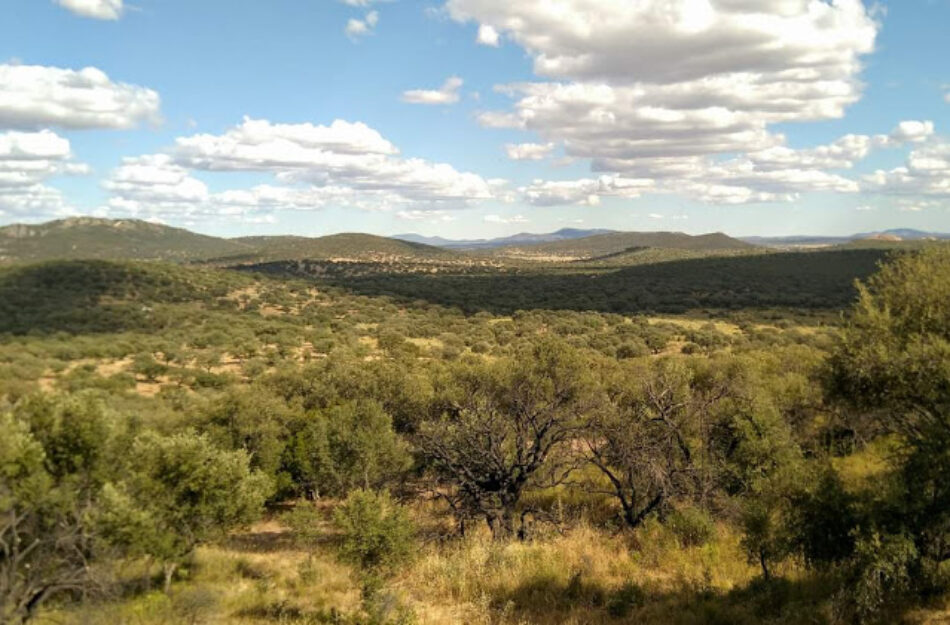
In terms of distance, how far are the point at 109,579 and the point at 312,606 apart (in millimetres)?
3972

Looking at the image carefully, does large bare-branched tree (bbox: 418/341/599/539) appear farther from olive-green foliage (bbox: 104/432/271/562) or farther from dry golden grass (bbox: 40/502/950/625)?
olive-green foliage (bbox: 104/432/271/562)

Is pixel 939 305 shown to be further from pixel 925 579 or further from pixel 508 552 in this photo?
pixel 508 552

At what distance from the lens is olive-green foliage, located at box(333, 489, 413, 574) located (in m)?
12.2

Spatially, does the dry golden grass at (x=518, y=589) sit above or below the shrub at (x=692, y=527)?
below

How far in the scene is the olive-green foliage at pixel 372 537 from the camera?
12234 mm

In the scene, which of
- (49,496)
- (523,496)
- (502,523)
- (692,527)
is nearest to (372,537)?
(502,523)

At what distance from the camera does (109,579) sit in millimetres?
10414

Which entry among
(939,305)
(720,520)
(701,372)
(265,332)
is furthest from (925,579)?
(265,332)

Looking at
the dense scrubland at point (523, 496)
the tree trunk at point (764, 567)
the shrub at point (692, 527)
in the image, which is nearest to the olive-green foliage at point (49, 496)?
the dense scrubland at point (523, 496)

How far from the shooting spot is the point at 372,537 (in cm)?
1215

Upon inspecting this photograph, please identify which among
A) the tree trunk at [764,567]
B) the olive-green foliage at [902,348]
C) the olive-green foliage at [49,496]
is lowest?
the tree trunk at [764,567]

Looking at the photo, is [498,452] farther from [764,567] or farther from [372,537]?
[764,567]

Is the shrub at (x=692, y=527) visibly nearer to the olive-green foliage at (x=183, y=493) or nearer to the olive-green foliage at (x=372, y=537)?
the olive-green foliage at (x=372, y=537)

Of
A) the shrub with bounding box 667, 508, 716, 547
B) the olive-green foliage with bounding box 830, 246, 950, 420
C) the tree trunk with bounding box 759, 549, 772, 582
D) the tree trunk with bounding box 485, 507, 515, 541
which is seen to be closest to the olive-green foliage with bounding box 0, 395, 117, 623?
the tree trunk with bounding box 485, 507, 515, 541
